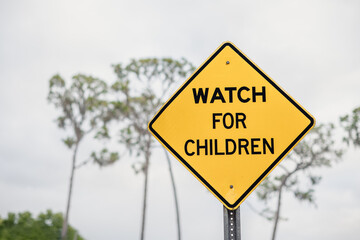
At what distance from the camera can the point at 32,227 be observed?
2689 cm

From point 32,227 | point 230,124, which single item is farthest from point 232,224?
point 32,227

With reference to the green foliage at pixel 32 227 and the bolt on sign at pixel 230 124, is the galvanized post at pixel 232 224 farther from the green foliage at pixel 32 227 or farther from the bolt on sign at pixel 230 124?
the green foliage at pixel 32 227

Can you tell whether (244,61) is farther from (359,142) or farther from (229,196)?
(359,142)

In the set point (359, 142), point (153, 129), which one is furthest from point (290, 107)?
point (359, 142)

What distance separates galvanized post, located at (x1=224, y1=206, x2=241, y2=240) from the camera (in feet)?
8.26

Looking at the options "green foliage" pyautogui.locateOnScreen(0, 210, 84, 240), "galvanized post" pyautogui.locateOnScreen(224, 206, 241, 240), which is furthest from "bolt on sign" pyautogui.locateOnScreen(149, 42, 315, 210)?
"green foliage" pyautogui.locateOnScreen(0, 210, 84, 240)

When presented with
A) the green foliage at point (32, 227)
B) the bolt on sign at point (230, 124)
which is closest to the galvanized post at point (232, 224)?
the bolt on sign at point (230, 124)

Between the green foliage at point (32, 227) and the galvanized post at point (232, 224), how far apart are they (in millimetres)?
26487

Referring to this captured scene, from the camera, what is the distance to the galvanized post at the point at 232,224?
8.26ft

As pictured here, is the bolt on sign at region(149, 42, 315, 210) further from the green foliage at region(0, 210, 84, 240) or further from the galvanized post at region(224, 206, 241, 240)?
the green foliage at region(0, 210, 84, 240)

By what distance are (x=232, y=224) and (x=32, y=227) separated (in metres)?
27.0

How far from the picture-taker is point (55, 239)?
27.1m

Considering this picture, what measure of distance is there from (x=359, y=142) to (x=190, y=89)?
21981 mm

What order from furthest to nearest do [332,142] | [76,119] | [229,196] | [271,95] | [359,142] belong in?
[76,119] < [332,142] < [359,142] < [271,95] < [229,196]
